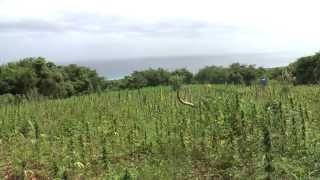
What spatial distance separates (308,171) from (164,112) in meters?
4.29

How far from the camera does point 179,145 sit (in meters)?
7.07

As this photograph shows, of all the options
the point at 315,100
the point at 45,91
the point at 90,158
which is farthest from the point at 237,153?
the point at 45,91

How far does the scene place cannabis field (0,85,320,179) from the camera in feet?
19.9

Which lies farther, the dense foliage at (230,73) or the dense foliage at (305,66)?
the dense foliage at (230,73)

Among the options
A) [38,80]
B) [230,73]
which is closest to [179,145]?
[230,73]

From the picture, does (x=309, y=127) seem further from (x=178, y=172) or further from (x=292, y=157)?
(x=178, y=172)

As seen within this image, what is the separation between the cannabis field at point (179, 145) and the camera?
239 inches

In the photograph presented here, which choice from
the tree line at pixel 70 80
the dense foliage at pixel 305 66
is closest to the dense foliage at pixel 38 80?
the tree line at pixel 70 80

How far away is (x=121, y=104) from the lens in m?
11.7

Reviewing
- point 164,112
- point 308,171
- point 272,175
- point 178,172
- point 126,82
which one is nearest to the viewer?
point 272,175

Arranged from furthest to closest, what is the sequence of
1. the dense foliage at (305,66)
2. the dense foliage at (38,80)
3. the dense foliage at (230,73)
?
the dense foliage at (38,80) < the dense foliage at (230,73) < the dense foliage at (305,66)

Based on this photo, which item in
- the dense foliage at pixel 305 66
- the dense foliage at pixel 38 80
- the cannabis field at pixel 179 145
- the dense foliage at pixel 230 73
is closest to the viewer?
the cannabis field at pixel 179 145

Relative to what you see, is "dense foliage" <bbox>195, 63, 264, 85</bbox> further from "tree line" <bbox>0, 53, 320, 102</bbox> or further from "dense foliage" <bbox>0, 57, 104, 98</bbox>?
"dense foliage" <bbox>0, 57, 104, 98</bbox>

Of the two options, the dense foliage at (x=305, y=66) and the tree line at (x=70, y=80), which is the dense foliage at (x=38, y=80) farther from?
the dense foliage at (x=305, y=66)
